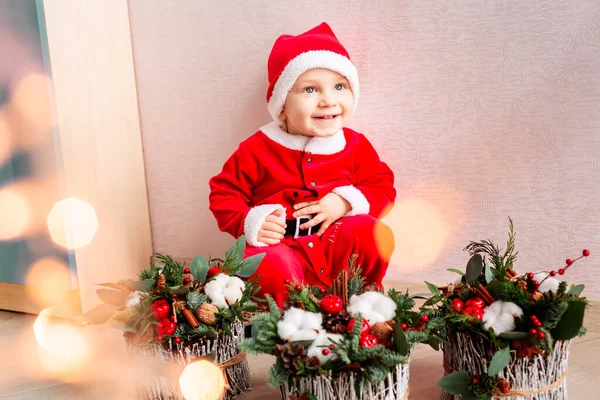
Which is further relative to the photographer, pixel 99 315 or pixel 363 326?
pixel 99 315

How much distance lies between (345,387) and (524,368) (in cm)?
30

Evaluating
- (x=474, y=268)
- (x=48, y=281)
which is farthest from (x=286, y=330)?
(x=48, y=281)

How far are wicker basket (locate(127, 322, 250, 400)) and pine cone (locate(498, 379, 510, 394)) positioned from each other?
45 centimetres

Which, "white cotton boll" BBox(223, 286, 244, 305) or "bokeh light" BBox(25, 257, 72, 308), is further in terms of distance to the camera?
"bokeh light" BBox(25, 257, 72, 308)

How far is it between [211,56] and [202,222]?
0.49 m

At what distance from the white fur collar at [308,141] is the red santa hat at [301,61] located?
6 centimetres

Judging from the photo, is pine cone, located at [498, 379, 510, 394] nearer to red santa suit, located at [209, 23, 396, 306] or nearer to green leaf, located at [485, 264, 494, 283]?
green leaf, located at [485, 264, 494, 283]

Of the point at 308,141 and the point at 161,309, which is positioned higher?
the point at 308,141

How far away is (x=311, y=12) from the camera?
4.81 ft

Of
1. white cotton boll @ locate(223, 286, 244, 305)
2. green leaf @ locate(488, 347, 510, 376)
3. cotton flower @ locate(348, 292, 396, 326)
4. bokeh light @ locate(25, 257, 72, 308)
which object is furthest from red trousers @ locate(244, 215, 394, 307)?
bokeh light @ locate(25, 257, 72, 308)

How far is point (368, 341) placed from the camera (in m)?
0.82

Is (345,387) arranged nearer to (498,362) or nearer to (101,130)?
(498,362)

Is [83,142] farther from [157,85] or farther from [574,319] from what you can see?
[574,319]

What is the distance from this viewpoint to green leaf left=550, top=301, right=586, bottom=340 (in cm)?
84
